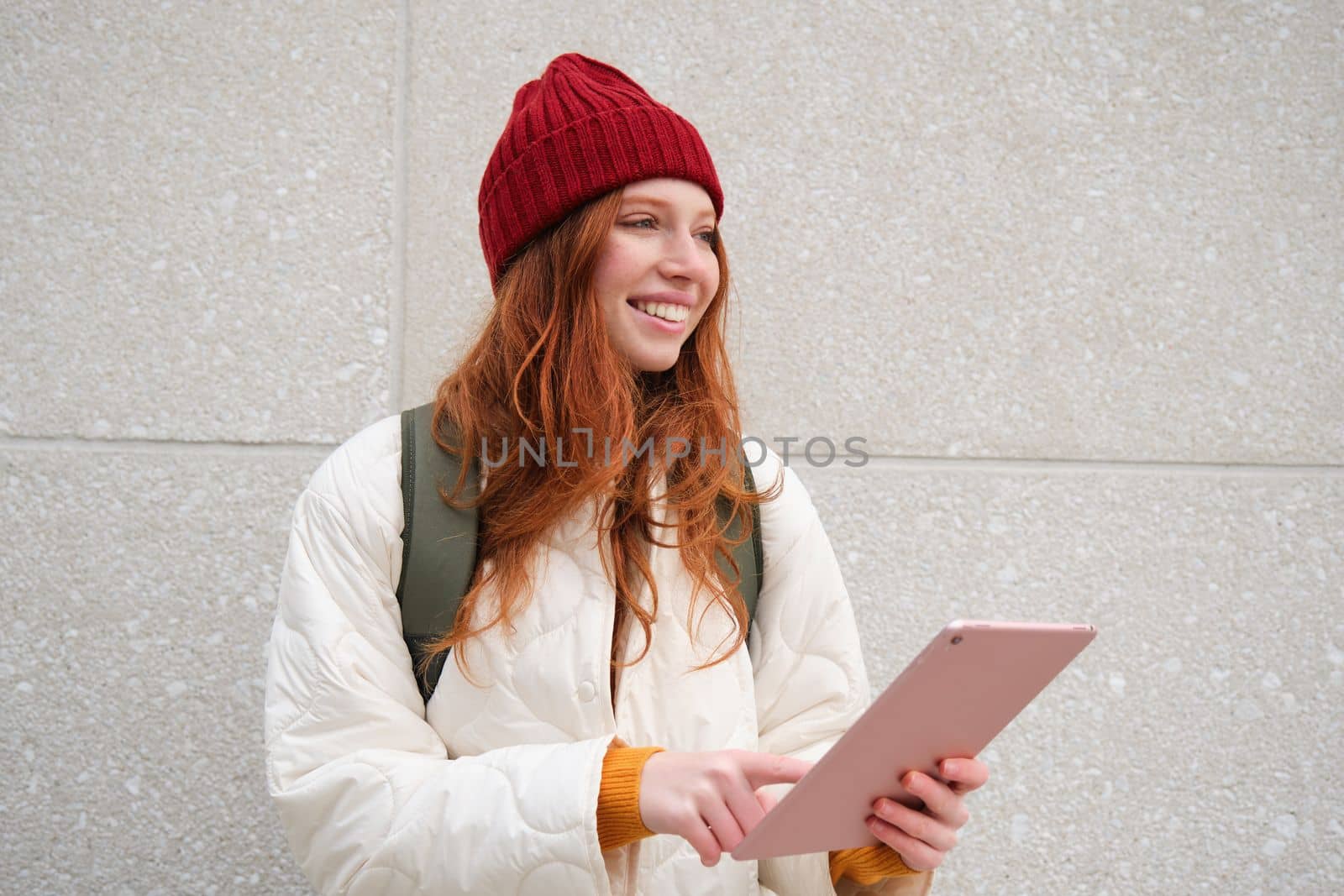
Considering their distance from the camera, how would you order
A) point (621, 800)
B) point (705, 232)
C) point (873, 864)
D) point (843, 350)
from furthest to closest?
point (843, 350) < point (705, 232) < point (873, 864) < point (621, 800)

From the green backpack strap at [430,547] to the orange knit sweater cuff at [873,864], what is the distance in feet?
2.18

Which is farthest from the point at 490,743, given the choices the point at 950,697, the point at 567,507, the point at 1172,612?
the point at 1172,612

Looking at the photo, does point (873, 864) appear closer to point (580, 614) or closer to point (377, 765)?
point (580, 614)

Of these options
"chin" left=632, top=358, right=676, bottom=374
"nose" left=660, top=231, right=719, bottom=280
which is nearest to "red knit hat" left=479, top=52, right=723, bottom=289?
"nose" left=660, top=231, right=719, bottom=280

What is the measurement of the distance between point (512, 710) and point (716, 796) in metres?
0.36

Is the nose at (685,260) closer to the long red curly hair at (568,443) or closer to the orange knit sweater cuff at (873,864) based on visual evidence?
the long red curly hair at (568,443)

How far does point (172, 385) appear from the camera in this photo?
206 centimetres

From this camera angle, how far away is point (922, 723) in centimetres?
105

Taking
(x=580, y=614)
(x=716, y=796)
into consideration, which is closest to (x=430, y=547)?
(x=580, y=614)

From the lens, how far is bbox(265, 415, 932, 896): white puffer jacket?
1222 mm

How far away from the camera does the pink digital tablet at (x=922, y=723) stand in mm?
967

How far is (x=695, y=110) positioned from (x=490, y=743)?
4.81 feet

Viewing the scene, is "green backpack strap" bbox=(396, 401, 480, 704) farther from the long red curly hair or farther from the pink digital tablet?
the pink digital tablet

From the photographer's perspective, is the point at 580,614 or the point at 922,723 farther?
the point at 580,614
